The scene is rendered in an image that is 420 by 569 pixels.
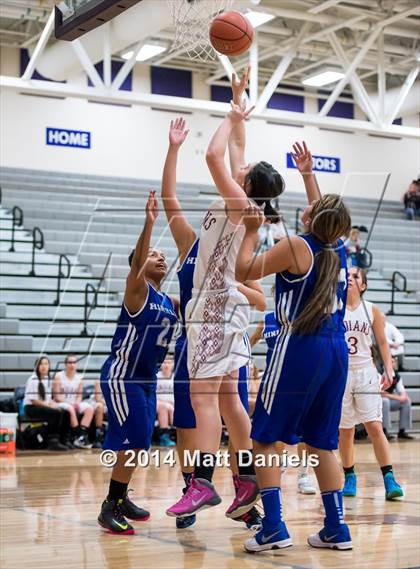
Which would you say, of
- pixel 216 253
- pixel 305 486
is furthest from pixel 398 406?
pixel 216 253

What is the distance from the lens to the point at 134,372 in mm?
5230

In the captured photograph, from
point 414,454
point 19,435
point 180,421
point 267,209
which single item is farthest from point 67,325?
point 267,209

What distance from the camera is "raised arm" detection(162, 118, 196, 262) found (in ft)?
16.5

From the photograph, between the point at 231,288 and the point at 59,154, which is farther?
the point at 59,154

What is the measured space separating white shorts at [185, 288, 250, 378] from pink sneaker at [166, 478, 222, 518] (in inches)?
21.8

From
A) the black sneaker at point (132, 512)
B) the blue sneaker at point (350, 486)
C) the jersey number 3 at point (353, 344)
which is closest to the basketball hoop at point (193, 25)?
the jersey number 3 at point (353, 344)

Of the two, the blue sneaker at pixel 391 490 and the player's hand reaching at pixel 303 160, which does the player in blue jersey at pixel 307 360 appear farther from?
the blue sneaker at pixel 391 490

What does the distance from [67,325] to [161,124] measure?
9313 millimetres

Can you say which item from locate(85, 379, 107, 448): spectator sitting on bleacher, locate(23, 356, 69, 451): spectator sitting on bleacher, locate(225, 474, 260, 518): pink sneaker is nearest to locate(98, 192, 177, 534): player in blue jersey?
locate(225, 474, 260, 518): pink sneaker

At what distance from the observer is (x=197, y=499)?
482cm

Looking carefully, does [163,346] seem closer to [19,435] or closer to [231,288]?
[231,288]

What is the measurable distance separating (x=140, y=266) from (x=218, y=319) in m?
0.50

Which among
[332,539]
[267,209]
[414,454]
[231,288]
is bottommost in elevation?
[414,454]

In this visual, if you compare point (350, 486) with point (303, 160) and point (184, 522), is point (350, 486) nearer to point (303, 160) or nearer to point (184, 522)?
point (184, 522)
